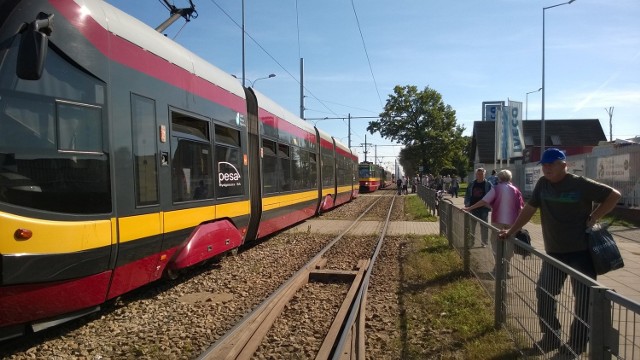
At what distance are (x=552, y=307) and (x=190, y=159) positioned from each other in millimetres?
4618

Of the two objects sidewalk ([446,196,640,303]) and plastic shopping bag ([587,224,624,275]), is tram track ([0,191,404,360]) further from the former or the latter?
sidewalk ([446,196,640,303])

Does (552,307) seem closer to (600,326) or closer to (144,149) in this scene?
(600,326)

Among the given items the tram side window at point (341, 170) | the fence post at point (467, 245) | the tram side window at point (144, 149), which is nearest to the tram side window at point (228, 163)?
the tram side window at point (144, 149)

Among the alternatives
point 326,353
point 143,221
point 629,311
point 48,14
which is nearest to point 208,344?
point 326,353

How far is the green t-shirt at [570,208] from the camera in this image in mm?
4344

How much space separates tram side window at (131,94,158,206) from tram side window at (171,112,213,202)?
0.43m

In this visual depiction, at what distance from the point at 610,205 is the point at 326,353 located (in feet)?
8.81

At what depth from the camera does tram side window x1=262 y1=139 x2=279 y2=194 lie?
10.4 meters

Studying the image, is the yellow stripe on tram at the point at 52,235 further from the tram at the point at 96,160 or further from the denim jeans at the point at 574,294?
the denim jeans at the point at 574,294

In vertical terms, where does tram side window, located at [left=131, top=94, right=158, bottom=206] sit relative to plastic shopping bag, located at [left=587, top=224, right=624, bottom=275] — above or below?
above

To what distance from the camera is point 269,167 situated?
1085 cm

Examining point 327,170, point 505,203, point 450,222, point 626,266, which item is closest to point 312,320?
point 505,203

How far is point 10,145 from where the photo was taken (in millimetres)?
4199

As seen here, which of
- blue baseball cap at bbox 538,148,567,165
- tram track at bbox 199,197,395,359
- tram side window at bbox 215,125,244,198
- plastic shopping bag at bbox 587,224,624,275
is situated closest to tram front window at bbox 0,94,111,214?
tram track at bbox 199,197,395,359
